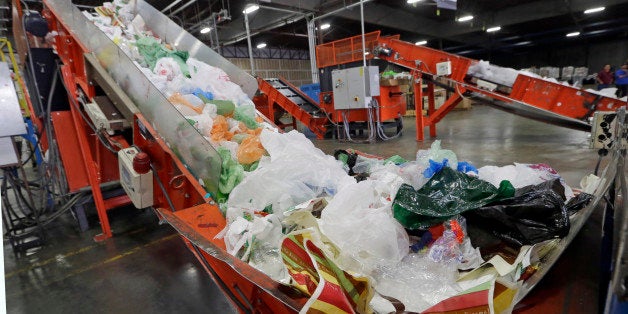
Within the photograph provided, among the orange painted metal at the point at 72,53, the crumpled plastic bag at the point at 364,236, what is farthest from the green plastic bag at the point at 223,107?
the crumpled plastic bag at the point at 364,236

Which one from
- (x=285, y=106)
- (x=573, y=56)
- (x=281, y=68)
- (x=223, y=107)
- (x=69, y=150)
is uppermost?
(x=281, y=68)

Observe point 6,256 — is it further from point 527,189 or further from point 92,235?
point 527,189

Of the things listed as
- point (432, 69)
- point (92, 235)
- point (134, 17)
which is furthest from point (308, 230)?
point (432, 69)

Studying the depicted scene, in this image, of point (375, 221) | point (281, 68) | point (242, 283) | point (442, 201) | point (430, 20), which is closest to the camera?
point (242, 283)

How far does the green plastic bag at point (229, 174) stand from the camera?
202 cm

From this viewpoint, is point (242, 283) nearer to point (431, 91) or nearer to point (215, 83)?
point (215, 83)

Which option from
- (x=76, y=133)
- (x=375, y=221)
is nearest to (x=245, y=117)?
(x=76, y=133)

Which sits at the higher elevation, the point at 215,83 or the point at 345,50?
the point at 345,50

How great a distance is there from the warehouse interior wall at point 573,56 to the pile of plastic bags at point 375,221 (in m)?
23.6

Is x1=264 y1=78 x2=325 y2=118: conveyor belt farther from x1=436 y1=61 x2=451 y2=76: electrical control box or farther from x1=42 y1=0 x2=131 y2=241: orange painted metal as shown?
x1=42 y1=0 x2=131 y2=241: orange painted metal

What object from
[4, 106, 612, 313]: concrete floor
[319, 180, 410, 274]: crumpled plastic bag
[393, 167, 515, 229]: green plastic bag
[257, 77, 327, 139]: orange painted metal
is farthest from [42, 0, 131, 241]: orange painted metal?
[257, 77, 327, 139]: orange painted metal

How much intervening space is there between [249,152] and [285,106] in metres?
5.07

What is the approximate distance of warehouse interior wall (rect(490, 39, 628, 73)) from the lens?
18.5 metres

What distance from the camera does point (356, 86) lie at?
256 inches
